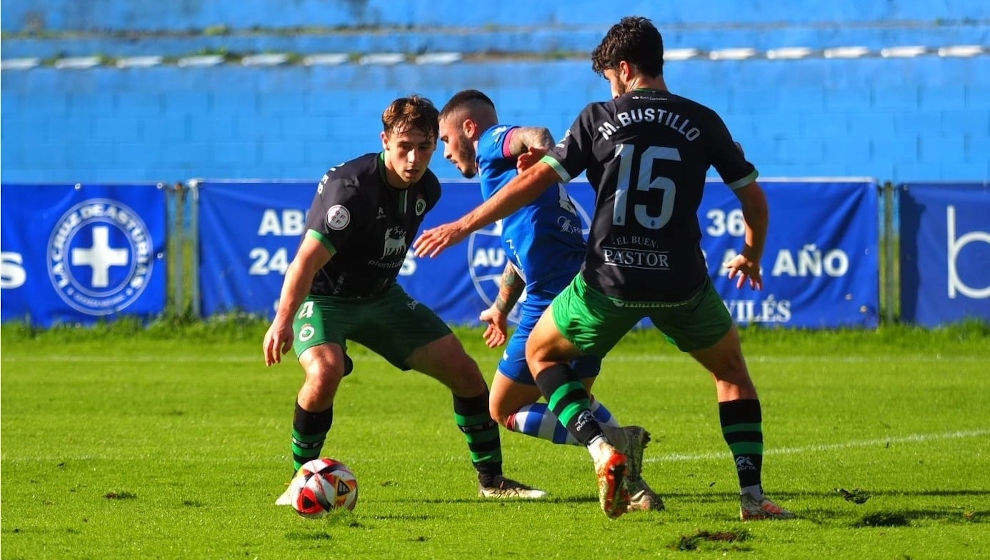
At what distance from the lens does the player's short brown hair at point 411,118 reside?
6.64 m

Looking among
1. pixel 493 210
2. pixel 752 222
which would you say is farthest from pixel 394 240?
pixel 752 222

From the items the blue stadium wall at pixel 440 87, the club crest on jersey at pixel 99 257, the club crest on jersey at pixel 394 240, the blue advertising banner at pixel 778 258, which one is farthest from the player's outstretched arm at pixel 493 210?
the blue stadium wall at pixel 440 87

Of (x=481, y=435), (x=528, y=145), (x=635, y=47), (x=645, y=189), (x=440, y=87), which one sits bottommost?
(x=481, y=435)

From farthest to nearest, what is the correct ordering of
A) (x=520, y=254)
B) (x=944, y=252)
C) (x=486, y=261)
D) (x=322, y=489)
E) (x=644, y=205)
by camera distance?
1. (x=486, y=261)
2. (x=944, y=252)
3. (x=520, y=254)
4. (x=322, y=489)
5. (x=644, y=205)

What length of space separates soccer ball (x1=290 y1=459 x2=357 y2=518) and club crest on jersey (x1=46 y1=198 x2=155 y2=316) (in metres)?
10.1

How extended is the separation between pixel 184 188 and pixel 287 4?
31.6 feet

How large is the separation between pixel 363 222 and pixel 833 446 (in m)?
3.58

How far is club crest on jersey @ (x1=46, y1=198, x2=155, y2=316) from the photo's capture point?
1590 centimetres

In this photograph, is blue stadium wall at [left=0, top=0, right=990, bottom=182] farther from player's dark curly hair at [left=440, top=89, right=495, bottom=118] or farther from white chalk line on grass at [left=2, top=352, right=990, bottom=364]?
→ player's dark curly hair at [left=440, top=89, right=495, bottom=118]

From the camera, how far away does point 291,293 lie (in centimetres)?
618

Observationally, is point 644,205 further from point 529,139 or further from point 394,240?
point 394,240

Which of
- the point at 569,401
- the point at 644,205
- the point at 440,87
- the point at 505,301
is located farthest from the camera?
the point at 440,87

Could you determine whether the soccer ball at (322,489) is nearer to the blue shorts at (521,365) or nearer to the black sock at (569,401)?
the black sock at (569,401)

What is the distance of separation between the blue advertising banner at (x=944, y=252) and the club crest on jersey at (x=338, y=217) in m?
10.0
